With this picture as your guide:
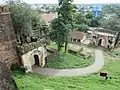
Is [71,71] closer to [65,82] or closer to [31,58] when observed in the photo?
[65,82]

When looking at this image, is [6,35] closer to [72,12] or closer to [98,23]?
[72,12]

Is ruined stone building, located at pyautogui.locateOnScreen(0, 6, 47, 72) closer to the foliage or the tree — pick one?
the foliage

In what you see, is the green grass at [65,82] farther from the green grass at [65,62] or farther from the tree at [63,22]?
the tree at [63,22]

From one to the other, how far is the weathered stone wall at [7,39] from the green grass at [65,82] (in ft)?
4.48

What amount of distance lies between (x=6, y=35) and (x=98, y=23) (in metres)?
34.8

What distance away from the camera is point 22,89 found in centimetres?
1123

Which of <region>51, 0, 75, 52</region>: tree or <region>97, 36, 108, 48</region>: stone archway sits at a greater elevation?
<region>51, 0, 75, 52</region>: tree

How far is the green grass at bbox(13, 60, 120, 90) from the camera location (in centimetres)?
1227

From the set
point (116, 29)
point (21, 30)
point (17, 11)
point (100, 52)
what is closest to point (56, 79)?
point (21, 30)

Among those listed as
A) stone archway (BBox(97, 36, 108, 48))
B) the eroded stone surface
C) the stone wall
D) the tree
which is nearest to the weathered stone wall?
the stone wall

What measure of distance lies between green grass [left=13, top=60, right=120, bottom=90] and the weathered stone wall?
4.48ft

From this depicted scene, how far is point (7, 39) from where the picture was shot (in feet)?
46.1

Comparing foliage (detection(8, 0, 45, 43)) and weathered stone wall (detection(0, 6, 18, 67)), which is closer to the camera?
weathered stone wall (detection(0, 6, 18, 67))

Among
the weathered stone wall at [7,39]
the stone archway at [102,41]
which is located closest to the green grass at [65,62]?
the weathered stone wall at [7,39]
